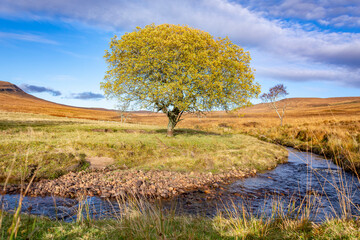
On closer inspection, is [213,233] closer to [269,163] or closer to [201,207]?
[201,207]

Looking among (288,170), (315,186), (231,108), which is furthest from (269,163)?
(231,108)

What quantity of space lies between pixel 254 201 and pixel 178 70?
12.6 meters

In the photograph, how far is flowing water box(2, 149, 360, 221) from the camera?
8.12 metres

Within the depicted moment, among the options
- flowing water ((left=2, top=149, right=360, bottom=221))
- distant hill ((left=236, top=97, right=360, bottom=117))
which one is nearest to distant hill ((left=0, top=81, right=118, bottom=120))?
flowing water ((left=2, top=149, right=360, bottom=221))

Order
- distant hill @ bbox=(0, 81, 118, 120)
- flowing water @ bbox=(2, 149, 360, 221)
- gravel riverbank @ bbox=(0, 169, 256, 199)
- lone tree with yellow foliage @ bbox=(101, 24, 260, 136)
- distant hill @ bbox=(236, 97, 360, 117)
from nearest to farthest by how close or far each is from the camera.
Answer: flowing water @ bbox=(2, 149, 360, 221) → gravel riverbank @ bbox=(0, 169, 256, 199) → lone tree with yellow foliage @ bbox=(101, 24, 260, 136) → distant hill @ bbox=(236, 97, 360, 117) → distant hill @ bbox=(0, 81, 118, 120)

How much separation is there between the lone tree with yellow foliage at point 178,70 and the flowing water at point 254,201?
865cm

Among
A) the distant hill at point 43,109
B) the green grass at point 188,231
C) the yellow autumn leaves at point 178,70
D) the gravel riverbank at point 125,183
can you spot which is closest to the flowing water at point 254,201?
the gravel riverbank at point 125,183

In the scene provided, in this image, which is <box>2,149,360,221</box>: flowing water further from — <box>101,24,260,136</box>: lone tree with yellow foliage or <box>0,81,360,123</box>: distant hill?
<box>0,81,360,123</box>: distant hill

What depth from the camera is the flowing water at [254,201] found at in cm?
812

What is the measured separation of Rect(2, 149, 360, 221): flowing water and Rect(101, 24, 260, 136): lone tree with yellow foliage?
8653 mm

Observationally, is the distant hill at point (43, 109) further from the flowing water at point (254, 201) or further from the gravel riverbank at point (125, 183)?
the flowing water at point (254, 201)

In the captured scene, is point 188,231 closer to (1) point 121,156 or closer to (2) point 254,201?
(2) point 254,201

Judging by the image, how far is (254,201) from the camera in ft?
33.9

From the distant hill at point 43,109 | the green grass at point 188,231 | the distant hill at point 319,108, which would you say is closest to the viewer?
the green grass at point 188,231
